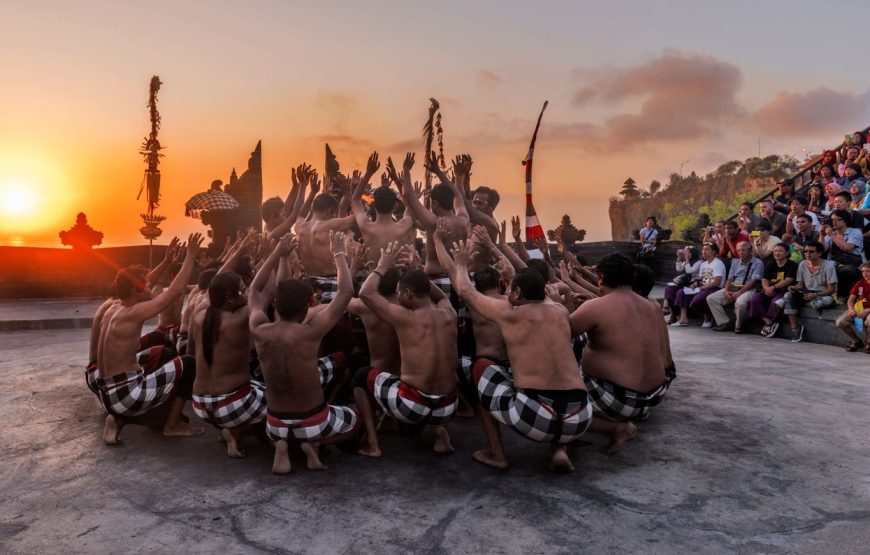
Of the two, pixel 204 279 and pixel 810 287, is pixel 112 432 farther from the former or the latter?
pixel 810 287

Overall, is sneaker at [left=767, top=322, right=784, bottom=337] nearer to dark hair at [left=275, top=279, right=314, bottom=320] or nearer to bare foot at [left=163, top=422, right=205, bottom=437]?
dark hair at [left=275, top=279, right=314, bottom=320]

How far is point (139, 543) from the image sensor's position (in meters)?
2.79

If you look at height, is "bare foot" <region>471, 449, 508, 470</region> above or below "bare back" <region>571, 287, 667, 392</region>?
below

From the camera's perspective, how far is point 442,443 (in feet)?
13.5

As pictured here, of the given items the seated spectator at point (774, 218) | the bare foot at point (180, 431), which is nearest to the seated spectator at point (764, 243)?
the seated spectator at point (774, 218)

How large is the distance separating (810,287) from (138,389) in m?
9.30

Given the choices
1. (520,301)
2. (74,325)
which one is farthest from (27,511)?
(74,325)

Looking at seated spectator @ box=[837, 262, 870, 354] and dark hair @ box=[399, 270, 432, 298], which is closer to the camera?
dark hair @ box=[399, 270, 432, 298]

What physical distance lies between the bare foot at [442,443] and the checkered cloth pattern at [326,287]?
190 cm

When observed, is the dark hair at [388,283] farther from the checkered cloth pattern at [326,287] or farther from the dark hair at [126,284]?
the dark hair at [126,284]

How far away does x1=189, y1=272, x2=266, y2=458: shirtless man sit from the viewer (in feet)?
13.3

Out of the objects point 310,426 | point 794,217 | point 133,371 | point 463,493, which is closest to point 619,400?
point 463,493

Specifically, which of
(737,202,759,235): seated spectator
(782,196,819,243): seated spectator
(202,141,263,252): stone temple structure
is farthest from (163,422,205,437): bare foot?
(202,141,263,252): stone temple structure

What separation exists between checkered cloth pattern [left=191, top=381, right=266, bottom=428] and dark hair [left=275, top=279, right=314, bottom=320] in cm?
75
